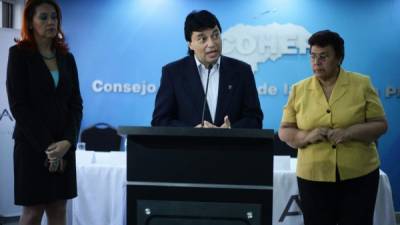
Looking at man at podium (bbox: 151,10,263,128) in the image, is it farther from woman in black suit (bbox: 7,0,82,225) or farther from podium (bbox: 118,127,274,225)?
woman in black suit (bbox: 7,0,82,225)

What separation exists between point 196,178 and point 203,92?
0.61 m

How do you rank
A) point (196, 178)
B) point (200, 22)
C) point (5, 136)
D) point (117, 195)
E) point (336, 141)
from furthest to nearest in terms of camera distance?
1. point (5, 136)
2. point (117, 195)
3. point (336, 141)
4. point (200, 22)
5. point (196, 178)

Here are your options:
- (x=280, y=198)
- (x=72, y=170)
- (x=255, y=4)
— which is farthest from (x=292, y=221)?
(x=255, y=4)

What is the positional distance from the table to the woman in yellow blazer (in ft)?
3.44

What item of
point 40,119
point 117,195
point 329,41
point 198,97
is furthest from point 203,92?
point 117,195

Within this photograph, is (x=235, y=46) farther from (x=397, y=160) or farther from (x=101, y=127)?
(x=397, y=160)

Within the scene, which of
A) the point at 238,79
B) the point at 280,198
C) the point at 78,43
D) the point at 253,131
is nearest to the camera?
the point at 253,131

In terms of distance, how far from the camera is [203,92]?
209 centimetres

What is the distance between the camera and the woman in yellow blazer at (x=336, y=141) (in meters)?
2.68

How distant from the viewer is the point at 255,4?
570 cm

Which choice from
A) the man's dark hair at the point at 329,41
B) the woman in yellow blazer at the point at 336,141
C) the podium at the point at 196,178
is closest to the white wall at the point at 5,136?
the woman in yellow blazer at the point at 336,141

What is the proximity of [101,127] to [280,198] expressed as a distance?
2556 millimetres

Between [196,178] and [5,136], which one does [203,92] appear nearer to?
[196,178]

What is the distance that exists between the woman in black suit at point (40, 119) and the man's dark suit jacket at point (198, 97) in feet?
2.17
